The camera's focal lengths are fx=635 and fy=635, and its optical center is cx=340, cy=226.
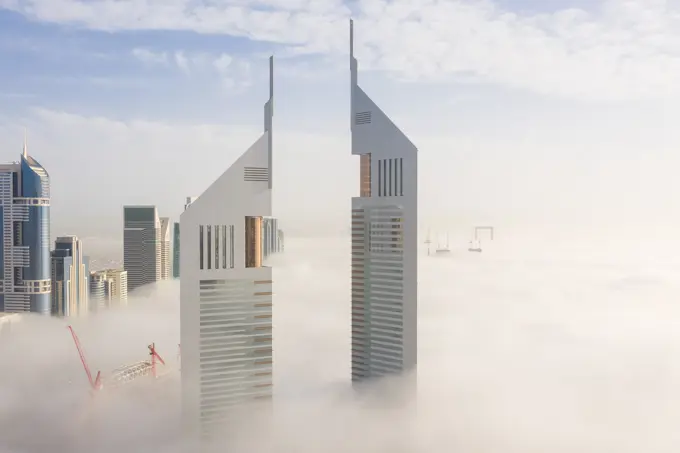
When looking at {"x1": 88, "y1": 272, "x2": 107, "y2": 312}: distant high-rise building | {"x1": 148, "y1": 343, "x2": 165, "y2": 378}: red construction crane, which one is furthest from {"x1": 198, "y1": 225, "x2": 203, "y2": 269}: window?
{"x1": 88, "y1": 272, "x2": 107, "y2": 312}: distant high-rise building

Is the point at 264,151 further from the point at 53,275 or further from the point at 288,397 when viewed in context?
the point at 53,275

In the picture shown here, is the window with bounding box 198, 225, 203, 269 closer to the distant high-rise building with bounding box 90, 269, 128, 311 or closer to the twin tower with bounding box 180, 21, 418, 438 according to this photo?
the twin tower with bounding box 180, 21, 418, 438

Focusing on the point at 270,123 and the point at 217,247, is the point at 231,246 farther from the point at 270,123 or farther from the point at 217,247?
the point at 270,123

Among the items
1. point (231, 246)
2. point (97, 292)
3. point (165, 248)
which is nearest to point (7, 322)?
point (97, 292)

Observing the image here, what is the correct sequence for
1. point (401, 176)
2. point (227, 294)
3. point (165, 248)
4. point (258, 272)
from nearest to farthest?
point (227, 294) → point (258, 272) → point (401, 176) → point (165, 248)

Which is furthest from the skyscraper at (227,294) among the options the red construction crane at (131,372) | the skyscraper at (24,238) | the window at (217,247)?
the skyscraper at (24,238)

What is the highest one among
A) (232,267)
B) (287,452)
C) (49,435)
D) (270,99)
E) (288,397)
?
(270,99)

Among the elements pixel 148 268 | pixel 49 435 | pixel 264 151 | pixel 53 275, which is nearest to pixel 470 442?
pixel 264 151
